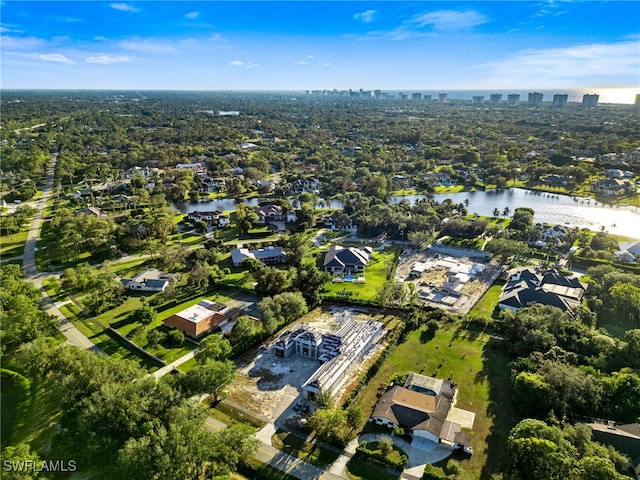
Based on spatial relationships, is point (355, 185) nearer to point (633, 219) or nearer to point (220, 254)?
point (220, 254)

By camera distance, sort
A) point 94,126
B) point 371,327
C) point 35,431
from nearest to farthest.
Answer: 1. point 35,431
2. point 371,327
3. point 94,126

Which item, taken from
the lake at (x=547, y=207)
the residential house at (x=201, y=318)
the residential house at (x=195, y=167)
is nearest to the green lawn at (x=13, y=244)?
the lake at (x=547, y=207)

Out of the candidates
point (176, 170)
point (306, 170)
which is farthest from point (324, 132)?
point (176, 170)

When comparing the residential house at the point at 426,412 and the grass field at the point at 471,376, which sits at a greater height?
the residential house at the point at 426,412

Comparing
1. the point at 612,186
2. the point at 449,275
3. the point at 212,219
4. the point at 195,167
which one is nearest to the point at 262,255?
the point at 212,219

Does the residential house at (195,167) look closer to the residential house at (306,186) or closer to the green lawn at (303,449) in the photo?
the residential house at (306,186)

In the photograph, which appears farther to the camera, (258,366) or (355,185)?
(355,185)

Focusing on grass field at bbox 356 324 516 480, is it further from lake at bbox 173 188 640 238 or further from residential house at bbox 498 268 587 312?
lake at bbox 173 188 640 238
